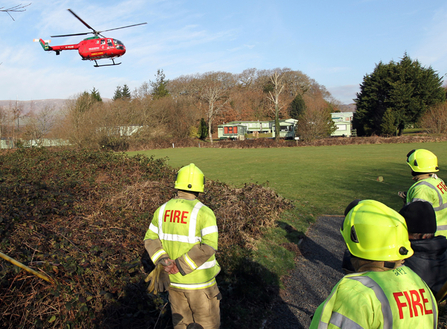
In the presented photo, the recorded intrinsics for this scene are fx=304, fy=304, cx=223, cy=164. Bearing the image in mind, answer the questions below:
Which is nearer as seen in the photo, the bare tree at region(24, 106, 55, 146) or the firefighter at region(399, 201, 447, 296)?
the firefighter at region(399, 201, 447, 296)

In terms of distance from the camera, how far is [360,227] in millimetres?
1691

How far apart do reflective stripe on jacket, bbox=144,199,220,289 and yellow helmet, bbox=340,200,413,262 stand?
4.81 feet

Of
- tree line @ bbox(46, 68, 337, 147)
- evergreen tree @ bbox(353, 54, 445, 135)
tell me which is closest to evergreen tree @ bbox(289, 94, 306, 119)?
tree line @ bbox(46, 68, 337, 147)

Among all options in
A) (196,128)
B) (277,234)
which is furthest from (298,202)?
(196,128)

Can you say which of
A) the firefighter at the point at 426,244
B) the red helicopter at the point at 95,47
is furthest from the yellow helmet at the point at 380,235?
the red helicopter at the point at 95,47

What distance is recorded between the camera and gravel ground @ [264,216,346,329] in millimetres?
4215

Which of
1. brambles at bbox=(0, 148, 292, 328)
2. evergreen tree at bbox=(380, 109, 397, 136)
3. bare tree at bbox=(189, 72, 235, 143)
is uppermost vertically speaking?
bare tree at bbox=(189, 72, 235, 143)

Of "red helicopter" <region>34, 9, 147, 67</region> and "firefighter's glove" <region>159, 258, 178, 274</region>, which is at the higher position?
"red helicopter" <region>34, 9, 147, 67</region>

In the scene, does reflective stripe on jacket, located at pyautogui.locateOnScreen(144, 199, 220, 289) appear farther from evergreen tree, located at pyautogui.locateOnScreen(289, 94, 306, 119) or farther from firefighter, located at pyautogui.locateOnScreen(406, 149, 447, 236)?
evergreen tree, located at pyautogui.locateOnScreen(289, 94, 306, 119)

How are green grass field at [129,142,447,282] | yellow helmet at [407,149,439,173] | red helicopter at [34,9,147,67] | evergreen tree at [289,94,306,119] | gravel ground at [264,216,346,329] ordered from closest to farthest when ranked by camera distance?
yellow helmet at [407,149,439,173] < gravel ground at [264,216,346,329] < green grass field at [129,142,447,282] < red helicopter at [34,9,147,67] < evergreen tree at [289,94,306,119]

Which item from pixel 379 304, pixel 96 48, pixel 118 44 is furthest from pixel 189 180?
pixel 118 44

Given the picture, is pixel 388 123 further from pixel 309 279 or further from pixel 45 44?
pixel 309 279

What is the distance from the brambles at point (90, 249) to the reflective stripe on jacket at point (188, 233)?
74 centimetres

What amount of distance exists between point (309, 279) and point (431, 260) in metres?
2.44
